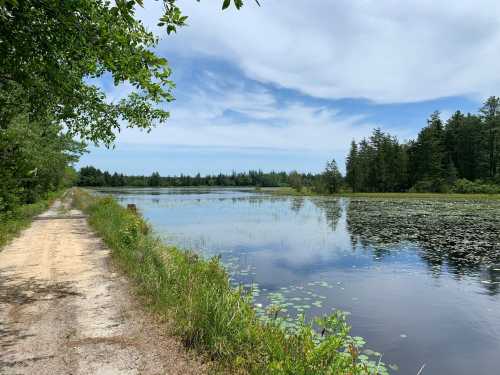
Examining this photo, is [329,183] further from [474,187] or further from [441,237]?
[441,237]

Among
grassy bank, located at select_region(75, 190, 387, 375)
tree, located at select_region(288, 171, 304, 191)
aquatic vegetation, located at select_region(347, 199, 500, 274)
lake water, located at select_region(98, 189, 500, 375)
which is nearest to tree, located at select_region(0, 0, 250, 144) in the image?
grassy bank, located at select_region(75, 190, 387, 375)

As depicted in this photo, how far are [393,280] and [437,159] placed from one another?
80851mm

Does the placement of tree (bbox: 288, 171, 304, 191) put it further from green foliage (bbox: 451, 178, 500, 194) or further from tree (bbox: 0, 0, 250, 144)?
tree (bbox: 0, 0, 250, 144)

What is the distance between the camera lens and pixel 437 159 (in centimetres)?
8425

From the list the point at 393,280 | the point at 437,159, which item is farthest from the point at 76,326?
the point at 437,159

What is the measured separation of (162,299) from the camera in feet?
24.6

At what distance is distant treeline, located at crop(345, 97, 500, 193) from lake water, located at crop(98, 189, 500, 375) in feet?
209

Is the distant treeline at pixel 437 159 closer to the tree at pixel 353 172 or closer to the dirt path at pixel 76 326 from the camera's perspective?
the tree at pixel 353 172

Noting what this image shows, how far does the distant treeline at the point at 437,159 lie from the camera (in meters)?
83.8

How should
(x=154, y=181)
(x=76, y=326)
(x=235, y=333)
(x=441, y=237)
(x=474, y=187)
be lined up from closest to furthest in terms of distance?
(x=235, y=333) < (x=76, y=326) < (x=441, y=237) < (x=474, y=187) < (x=154, y=181)

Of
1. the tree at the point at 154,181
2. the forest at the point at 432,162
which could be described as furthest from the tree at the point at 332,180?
the tree at the point at 154,181

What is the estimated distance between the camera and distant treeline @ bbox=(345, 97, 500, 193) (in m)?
83.8

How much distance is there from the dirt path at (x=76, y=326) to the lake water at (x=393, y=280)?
422cm

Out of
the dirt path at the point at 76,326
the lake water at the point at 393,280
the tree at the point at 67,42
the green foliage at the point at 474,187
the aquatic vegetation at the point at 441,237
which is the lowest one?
the lake water at the point at 393,280
